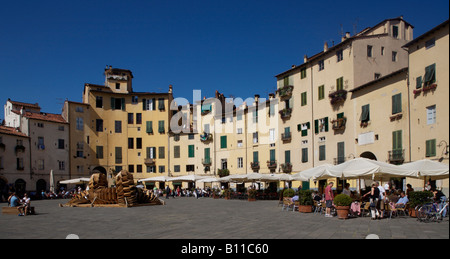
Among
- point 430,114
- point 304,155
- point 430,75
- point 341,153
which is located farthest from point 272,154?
point 430,75

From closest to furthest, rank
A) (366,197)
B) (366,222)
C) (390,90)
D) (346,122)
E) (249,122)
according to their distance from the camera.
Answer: (366,222) → (366,197) → (390,90) → (346,122) → (249,122)

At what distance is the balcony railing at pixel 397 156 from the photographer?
28391 millimetres

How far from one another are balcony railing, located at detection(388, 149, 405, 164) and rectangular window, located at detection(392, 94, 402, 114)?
286 cm

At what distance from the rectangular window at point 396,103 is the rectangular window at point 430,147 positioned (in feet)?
14.4

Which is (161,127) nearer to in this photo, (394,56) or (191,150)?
(191,150)

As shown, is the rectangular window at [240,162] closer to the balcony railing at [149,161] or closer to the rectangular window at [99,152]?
the balcony railing at [149,161]

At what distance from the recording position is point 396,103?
2928 centimetres

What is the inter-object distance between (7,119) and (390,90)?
4947 centimetres

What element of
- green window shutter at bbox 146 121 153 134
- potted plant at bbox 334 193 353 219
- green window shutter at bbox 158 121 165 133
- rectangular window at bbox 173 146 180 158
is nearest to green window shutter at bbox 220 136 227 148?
rectangular window at bbox 173 146 180 158

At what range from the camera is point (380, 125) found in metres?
31.2

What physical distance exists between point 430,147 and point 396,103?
5.33 meters
